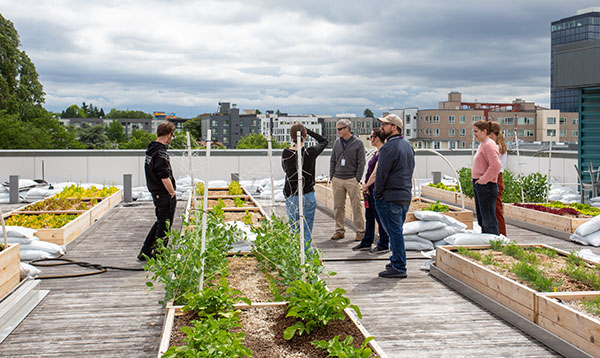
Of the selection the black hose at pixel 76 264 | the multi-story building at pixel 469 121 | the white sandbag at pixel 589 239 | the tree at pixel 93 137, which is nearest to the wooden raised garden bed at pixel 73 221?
the black hose at pixel 76 264

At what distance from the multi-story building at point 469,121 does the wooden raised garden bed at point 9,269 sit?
89937mm

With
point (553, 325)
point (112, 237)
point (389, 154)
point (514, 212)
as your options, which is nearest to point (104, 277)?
point (112, 237)

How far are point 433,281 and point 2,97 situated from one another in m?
34.9

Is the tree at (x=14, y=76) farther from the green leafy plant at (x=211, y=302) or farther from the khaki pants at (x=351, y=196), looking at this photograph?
the green leafy plant at (x=211, y=302)

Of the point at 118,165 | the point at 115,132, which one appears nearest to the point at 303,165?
the point at 118,165

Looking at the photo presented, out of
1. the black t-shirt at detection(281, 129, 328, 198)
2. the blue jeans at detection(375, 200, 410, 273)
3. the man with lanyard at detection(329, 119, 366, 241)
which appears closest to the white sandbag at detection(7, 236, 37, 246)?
the black t-shirt at detection(281, 129, 328, 198)

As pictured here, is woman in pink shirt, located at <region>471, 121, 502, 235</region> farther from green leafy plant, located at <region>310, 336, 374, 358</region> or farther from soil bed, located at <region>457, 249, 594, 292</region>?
green leafy plant, located at <region>310, 336, 374, 358</region>

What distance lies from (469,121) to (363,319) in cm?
9342

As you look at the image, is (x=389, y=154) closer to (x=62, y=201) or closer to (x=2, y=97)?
(x=62, y=201)

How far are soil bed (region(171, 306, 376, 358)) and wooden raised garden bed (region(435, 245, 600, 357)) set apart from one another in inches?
56.8

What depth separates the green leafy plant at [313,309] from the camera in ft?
11.6

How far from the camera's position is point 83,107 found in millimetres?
166875

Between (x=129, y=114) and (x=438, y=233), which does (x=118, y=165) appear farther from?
(x=129, y=114)

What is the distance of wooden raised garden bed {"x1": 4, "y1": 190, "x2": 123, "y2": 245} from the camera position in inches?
281
